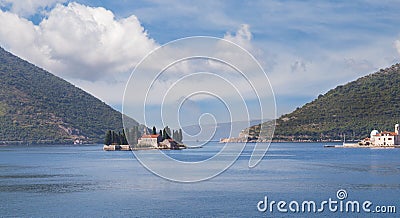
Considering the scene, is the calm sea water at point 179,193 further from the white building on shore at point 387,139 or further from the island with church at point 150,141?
the white building on shore at point 387,139

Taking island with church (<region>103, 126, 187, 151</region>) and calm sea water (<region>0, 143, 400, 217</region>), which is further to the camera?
island with church (<region>103, 126, 187, 151</region>)

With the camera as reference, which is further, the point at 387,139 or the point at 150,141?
the point at 387,139

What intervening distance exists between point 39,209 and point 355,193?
22.1 m

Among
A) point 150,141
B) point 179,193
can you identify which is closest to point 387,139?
point 150,141

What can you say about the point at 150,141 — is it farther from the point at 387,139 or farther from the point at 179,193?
the point at 179,193

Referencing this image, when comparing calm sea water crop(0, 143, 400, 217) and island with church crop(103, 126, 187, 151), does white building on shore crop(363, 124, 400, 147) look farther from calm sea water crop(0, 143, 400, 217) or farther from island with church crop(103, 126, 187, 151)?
calm sea water crop(0, 143, 400, 217)

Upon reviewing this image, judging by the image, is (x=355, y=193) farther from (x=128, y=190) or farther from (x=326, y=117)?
(x=326, y=117)

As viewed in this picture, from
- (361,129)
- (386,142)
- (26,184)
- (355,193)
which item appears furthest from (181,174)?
(361,129)

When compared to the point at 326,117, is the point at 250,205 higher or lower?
lower

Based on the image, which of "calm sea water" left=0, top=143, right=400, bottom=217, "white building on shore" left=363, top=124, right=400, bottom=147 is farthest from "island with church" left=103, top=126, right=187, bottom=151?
"white building on shore" left=363, top=124, right=400, bottom=147

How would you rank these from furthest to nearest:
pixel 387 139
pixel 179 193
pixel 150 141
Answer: pixel 387 139 → pixel 150 141 → pixel 179 193

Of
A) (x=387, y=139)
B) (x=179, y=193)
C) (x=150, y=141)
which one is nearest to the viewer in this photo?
(x=179, y=193)

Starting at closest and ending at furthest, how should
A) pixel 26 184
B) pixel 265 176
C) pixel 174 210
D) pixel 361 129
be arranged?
pixel 174 210 → pixel 26 184 → pixel 265 176 → pixel 361 129

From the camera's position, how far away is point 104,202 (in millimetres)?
40625
